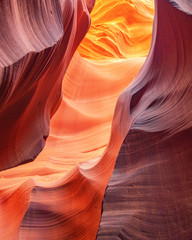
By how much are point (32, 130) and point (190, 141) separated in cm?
93

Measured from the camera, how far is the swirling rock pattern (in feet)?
2.24

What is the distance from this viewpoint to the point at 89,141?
203 centimetres

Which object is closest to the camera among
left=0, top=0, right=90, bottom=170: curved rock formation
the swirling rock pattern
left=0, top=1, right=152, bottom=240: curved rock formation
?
the swirling rock pattern

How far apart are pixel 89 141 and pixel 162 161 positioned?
1.28 metres

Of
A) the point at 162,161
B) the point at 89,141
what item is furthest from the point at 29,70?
the point at 89,141

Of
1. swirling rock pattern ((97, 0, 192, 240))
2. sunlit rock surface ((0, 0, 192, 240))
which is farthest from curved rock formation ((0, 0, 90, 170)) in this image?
swirling rock pattern ((97, 0, 192, 240))

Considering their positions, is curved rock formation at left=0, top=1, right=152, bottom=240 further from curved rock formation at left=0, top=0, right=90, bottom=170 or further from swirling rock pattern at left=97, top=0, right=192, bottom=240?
swirling rock pattern at left=97, top=0, right=192, bottom=240

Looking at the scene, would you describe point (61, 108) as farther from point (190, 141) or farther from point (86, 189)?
point (190, 141)

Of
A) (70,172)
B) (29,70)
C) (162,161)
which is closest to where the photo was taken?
(162,161)

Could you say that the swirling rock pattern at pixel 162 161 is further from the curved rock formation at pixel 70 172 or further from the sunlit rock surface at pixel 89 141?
the curved rock formation at pixel 70 172

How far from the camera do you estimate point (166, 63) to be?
0.99 meters

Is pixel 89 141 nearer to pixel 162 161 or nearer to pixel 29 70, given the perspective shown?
pixel 29 70

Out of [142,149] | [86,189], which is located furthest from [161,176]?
[86,189]

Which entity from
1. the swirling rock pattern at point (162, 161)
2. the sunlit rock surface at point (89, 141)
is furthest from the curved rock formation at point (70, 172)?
the swirling rock pattern at point (162, 161)
